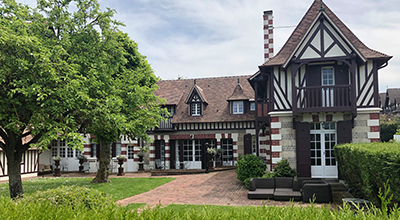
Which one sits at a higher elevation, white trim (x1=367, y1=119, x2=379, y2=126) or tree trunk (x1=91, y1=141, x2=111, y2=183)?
white trim (x1=367, y1=119, x2=379, y2=126)

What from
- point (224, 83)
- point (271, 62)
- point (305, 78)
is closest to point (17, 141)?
point (271, 62)

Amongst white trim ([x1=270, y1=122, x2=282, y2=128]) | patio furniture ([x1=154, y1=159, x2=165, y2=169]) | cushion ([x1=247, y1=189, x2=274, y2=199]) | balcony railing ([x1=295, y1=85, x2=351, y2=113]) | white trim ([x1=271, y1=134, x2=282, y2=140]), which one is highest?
balcony railing ([x1=295, y1=85, x2=351, y2=113])

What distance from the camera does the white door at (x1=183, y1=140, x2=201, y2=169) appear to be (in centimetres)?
2320

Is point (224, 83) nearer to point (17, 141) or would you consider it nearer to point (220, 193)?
point (220, 193)

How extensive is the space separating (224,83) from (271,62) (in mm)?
11596

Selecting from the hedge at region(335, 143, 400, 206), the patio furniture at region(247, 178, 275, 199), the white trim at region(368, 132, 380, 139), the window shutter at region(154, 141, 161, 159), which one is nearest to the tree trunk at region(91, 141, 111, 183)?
the window shutter at region(154, 141, 161, 159)

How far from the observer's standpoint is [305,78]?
14.2 m

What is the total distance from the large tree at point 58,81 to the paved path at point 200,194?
281 cm

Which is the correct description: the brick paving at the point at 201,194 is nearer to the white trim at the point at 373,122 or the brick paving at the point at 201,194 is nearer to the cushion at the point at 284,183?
the cushion at the point at 284,183

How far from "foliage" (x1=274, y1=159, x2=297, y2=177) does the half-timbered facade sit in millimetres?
298

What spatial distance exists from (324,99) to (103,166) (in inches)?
436

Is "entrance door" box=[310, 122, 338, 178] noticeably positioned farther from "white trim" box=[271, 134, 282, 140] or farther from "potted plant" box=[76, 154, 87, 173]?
"potted plant" box=[76, 154, 87, 173]

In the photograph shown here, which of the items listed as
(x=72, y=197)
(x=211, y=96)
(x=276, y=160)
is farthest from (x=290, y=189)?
(x=211, y=96)

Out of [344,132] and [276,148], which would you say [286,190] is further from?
[344,132]
